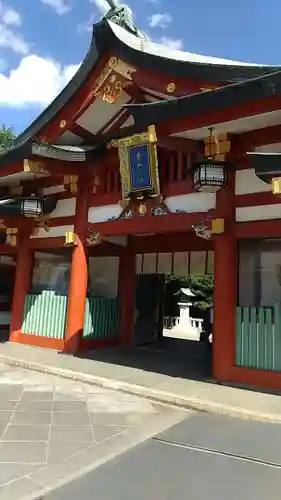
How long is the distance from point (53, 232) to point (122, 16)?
202 inches

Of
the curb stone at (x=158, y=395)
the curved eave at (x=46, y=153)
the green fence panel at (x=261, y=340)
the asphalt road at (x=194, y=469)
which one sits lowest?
the asphalt road at (x=194, y=469)

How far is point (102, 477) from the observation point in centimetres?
345

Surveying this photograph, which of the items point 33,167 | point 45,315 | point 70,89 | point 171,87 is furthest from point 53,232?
point 171,87

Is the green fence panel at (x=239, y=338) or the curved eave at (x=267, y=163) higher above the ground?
the curved eave at (x=267, y=163)

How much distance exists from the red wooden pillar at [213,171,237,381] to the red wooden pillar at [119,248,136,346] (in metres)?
3.88

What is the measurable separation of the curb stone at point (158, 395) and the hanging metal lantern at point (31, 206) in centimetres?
345

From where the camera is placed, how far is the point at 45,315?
9781mm

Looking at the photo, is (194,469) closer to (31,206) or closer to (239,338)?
(239,338)

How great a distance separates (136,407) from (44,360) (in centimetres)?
322

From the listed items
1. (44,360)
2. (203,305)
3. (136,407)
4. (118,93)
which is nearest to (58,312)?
(44,360)

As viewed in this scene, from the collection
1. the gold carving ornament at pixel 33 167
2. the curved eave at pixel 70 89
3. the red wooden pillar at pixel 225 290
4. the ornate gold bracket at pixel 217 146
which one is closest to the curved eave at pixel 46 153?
the gold carving ornament at pixel 33 167

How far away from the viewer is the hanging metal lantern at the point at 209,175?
21.8 feet

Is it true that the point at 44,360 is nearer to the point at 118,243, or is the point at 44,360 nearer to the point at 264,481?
the point at 118,243

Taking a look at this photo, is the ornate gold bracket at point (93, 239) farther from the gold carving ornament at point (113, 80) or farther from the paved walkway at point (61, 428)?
the paved walkway at point (61, 428)
